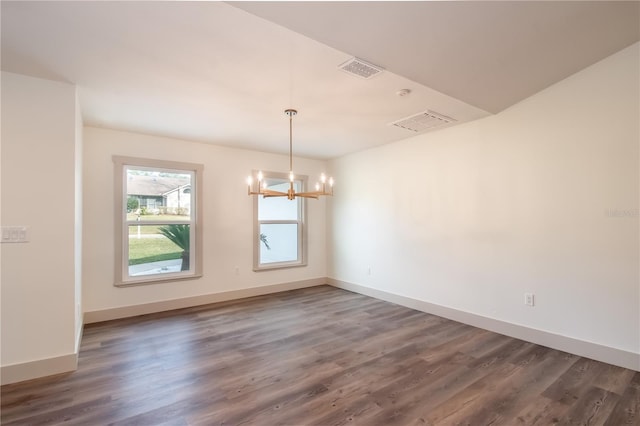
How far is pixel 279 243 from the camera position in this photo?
581 cm

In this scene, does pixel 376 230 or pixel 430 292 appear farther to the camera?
pixel 376 230

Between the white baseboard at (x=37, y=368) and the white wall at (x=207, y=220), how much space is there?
146 centimetres

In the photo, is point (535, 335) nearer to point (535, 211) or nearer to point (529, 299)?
point (529, 299)

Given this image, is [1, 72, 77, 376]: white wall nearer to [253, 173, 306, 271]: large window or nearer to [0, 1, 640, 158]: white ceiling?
[0, 1, 640, 158]: white ceiling

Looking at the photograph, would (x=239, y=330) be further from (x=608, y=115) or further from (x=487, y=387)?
(x=608, y=115)

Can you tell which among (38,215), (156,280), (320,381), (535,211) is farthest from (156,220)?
(535,211)

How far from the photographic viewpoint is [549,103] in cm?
319

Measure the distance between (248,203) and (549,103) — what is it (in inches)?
170

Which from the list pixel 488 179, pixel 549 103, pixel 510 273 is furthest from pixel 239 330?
pixel 549 103

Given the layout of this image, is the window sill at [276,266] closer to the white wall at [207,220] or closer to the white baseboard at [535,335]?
the white wall at [207,220]

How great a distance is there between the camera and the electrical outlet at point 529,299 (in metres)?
3.31

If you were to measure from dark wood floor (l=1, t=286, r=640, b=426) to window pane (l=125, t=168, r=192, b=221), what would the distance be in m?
1.58

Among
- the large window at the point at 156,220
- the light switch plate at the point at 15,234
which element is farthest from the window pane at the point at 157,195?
the light switch plate at the point at 15,234

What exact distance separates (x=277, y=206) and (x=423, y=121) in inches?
121
